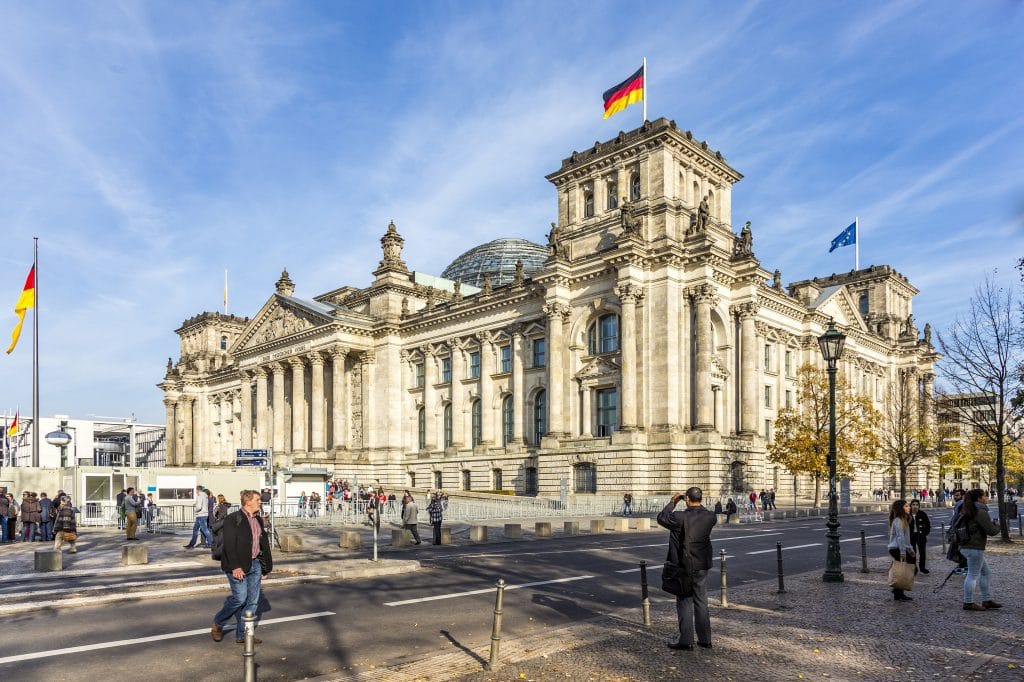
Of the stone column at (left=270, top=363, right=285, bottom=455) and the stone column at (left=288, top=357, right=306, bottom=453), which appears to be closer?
the stone column at (left=288, top=357, right=306, bottom=453)

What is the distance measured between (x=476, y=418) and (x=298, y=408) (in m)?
17.0

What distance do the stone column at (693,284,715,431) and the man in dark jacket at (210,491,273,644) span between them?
40080mm

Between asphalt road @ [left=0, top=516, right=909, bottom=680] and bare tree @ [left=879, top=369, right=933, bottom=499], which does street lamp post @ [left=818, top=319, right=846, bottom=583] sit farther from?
bare tree @ [left=879, top=369, right=933, bottom=499]

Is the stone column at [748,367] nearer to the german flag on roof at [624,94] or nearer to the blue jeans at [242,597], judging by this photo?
the german flag on roof at [624,94]


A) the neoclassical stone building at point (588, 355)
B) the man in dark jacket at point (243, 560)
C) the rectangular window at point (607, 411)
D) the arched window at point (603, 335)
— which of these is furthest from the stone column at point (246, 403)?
the man in dark jacket at point (243, 560)

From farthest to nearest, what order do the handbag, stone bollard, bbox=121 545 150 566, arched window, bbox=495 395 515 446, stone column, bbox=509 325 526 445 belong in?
arched window, bbox=495 395 515 446, stone column, bbox=509 325 526 445, stone bollard, bbox=121 545 150 566, the handbag

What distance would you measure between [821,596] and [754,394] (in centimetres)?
3968

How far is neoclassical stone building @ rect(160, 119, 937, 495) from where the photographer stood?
4912cm

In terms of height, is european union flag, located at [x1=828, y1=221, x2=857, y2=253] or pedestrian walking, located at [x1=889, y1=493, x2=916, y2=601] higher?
european union flag, located at [x1=828, y1=221, x2=857, y2=253]

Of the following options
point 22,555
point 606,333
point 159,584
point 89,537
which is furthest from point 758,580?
point 606,333

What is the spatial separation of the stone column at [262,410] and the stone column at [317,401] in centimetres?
769

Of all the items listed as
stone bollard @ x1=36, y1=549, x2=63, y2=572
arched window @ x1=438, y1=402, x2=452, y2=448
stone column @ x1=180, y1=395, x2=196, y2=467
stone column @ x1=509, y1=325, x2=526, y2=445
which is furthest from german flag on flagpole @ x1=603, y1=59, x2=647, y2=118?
stone column @ x1=180, y1=395, x2=196, y2=467

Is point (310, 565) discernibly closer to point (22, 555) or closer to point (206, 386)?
point (22, 555)

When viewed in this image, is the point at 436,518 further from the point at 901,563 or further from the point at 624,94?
the point at 624,94
